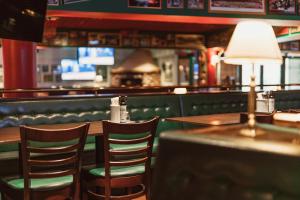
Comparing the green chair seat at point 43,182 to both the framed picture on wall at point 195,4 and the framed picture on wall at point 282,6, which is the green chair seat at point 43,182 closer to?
the framed picture on wall at point 195,4

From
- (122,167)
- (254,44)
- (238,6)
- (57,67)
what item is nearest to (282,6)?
(238,6)

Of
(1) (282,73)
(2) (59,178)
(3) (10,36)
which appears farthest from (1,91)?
(1) (282,73)

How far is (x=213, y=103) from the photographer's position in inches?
219

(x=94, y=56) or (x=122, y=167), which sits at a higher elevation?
(x=94, y=56)

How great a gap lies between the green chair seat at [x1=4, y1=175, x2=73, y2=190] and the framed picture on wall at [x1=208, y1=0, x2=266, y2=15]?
200 inches

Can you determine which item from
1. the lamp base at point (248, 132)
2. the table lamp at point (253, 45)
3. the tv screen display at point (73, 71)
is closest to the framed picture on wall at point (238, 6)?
the table lamp at point (253, 45)

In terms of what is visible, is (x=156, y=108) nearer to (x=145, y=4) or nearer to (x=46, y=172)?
(x=145, y=4)

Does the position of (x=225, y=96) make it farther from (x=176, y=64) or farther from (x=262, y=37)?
(x=176, y=64)

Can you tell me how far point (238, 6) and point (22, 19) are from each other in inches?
170

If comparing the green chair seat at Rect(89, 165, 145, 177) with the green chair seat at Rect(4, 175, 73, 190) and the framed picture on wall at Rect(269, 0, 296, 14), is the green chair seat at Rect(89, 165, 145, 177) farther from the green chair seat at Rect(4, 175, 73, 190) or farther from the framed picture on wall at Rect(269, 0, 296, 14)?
the framed picture on wall at Rect(269, 0, 296, 14)

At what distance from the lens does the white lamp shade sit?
1.80 metres

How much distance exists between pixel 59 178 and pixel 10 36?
2311 mm

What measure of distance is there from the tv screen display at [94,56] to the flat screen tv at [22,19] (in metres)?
6.38

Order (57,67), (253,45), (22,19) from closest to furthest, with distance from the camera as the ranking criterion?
1. (253,45)
2. (22,19)
3. (57,67)
